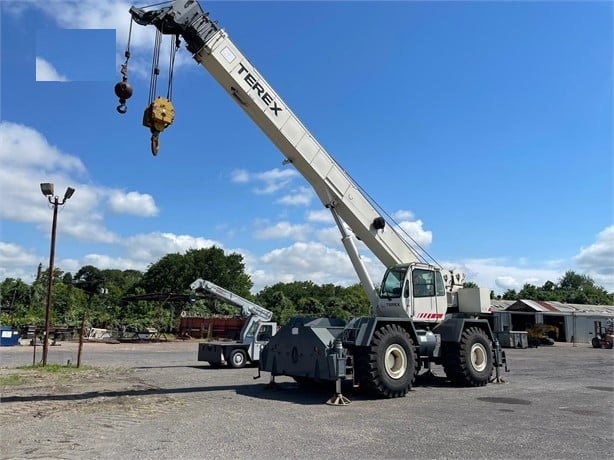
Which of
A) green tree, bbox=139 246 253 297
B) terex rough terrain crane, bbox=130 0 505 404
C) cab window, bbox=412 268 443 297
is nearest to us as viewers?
terex rough terrain crane, bbox=130 0 505 404

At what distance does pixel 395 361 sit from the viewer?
448 inches

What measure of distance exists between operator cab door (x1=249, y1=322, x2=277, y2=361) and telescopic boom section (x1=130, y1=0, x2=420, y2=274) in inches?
265

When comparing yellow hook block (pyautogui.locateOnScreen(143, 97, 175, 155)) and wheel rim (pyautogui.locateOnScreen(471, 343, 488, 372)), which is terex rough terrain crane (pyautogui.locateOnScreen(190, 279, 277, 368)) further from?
yellow hook block (pyautogui.locateOnScreen(143, 97, 175, 155))

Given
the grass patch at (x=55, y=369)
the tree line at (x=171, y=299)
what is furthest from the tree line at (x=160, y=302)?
the grass patch at (x=55, y=369)

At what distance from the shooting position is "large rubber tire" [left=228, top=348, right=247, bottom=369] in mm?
18219

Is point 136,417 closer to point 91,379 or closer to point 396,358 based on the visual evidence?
point 396,358

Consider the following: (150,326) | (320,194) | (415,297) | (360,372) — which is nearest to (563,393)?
(415,297)

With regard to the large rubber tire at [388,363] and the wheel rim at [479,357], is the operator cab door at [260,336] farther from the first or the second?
the large rubber tire at [388,363]

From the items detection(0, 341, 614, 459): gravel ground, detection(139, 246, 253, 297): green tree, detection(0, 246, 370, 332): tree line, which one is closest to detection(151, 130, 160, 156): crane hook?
detection(0, 341, 614, 459): gravel ground

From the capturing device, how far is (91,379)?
14305 mm

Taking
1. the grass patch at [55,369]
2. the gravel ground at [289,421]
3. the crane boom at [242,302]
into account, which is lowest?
the grass patch at [55,369]

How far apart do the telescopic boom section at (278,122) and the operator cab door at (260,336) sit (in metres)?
6.74

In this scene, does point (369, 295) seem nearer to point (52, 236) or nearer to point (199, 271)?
point (52, 236)

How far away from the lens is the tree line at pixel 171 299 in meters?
39.1
